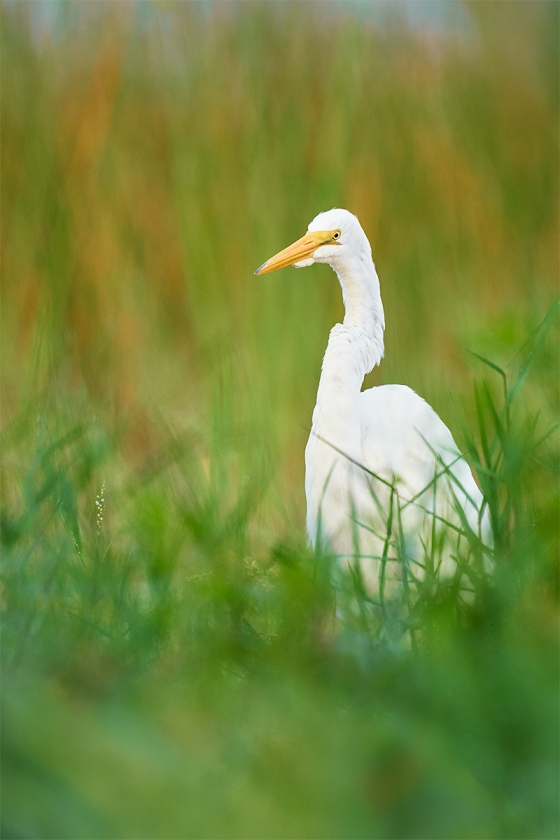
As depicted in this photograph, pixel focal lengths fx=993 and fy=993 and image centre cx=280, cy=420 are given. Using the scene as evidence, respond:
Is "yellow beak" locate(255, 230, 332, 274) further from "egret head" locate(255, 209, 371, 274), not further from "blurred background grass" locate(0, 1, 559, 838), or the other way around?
"blurred background grass" locate(0, 1, 559, 838)

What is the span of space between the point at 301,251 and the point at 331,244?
0.16 ft

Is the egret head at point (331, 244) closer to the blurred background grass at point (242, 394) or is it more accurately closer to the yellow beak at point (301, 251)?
the yellow beak at point (301, 251)

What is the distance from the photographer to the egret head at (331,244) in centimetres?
150

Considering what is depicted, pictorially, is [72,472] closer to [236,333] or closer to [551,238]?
[236,333]

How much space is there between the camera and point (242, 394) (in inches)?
62.7

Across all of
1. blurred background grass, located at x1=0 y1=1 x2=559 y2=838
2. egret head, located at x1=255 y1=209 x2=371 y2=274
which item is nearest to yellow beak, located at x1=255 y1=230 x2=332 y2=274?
egret head, located at x1=255 y1=209 x2=371 y2=274

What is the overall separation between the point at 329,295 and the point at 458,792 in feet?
5.76

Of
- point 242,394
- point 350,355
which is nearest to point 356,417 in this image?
point 350,355

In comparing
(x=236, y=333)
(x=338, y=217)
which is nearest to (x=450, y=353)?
(x=236, y=333)

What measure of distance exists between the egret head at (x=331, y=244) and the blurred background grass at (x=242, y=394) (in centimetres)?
20

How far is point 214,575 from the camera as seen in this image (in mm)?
959

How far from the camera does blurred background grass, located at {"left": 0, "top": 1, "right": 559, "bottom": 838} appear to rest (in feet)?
2.18

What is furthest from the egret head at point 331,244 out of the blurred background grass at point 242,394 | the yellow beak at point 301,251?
the blurred background grass at point 242,394

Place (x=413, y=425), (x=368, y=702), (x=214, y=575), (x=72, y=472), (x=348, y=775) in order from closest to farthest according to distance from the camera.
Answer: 1. (x=348, y=775)
2. (x=368, y=702)
3. (x=214, y=575)
4. (x=72, y=472)
5. (x=413, y=425)
